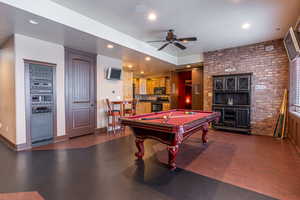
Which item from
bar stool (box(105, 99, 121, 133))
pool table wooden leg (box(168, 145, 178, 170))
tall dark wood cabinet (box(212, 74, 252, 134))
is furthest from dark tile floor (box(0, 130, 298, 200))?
tall dark wood cabinet (box(212, 74, 252, 134))

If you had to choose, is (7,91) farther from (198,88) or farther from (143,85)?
(143,85)

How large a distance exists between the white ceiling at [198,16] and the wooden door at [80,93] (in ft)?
5.30

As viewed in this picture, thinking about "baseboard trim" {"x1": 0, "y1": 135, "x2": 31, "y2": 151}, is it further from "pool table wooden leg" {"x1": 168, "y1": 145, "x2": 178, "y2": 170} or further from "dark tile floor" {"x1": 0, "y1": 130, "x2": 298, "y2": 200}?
"pool table wooden leg" {"x1": 168, "y1": 145, "x2": 178, "y2": 170}

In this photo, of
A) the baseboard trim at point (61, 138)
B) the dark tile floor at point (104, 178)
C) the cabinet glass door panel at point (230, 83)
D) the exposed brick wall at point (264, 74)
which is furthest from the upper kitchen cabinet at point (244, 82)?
the baseboard trim at point (61, 138)

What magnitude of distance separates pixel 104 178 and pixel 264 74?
533 centimetres

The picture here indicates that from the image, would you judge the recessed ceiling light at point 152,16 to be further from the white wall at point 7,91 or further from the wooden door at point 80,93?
the white wall at point 7,91

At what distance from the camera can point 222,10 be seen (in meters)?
2.94

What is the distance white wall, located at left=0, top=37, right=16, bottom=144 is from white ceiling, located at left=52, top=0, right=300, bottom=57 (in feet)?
6.86

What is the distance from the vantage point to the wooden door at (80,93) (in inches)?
169

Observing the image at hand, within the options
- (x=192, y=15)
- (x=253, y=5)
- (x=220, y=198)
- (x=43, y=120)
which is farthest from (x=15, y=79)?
(x=253, y=5)

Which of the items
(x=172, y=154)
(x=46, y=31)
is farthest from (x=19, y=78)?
(x=172, y=154)

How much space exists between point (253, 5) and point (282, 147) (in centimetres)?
326

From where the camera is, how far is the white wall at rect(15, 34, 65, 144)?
3.37 meters

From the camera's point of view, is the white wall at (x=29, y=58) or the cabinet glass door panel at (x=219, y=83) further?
the cabinet glass door panel at (x=219, y=83)
